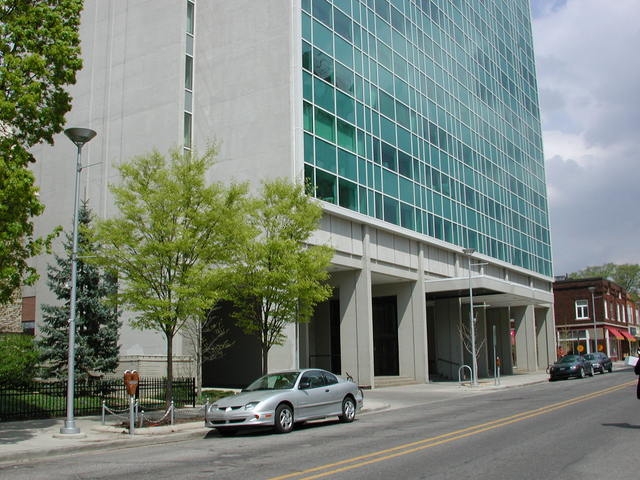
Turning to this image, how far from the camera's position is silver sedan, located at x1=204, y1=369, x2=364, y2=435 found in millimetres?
14883

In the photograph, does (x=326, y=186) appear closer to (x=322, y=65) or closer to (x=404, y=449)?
(x=322, y=65)

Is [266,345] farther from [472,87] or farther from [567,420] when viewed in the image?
[472,87]

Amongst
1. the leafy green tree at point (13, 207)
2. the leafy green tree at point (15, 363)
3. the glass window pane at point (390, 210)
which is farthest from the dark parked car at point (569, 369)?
the leafy green tree at point (13, 207)

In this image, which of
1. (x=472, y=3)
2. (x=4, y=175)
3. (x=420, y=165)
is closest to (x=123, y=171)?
(x=4, y=175)

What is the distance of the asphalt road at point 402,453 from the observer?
942 cm

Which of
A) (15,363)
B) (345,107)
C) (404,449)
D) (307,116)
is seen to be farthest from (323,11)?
(404,449)

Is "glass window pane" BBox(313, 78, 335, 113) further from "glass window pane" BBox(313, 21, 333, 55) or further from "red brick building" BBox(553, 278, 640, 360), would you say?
"red brick building" BBox(553, 278, 640, 360)

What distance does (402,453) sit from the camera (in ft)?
36.8

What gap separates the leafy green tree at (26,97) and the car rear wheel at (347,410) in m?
8.28

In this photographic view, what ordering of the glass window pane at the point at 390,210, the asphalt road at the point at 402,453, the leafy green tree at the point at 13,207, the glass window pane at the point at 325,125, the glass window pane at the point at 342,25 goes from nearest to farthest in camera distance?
the asphalt road at the point at 402,453 → the leafy green tree at the point at 13,207 → the glass window pane at the point at 325,125 → the glass window pane at the point at 342,25 → the glass window pane at the point at 390,210

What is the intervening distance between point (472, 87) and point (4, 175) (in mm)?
40995

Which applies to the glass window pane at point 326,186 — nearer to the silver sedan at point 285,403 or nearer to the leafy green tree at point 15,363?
the silver sedan at point 285,403

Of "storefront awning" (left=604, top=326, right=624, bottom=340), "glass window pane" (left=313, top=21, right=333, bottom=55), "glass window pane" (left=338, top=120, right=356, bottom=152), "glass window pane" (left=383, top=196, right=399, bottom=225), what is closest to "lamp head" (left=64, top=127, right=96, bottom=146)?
"glass window pane" (left=338, top=120, right=356, bottom=152)

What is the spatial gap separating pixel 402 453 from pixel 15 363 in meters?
14.2
